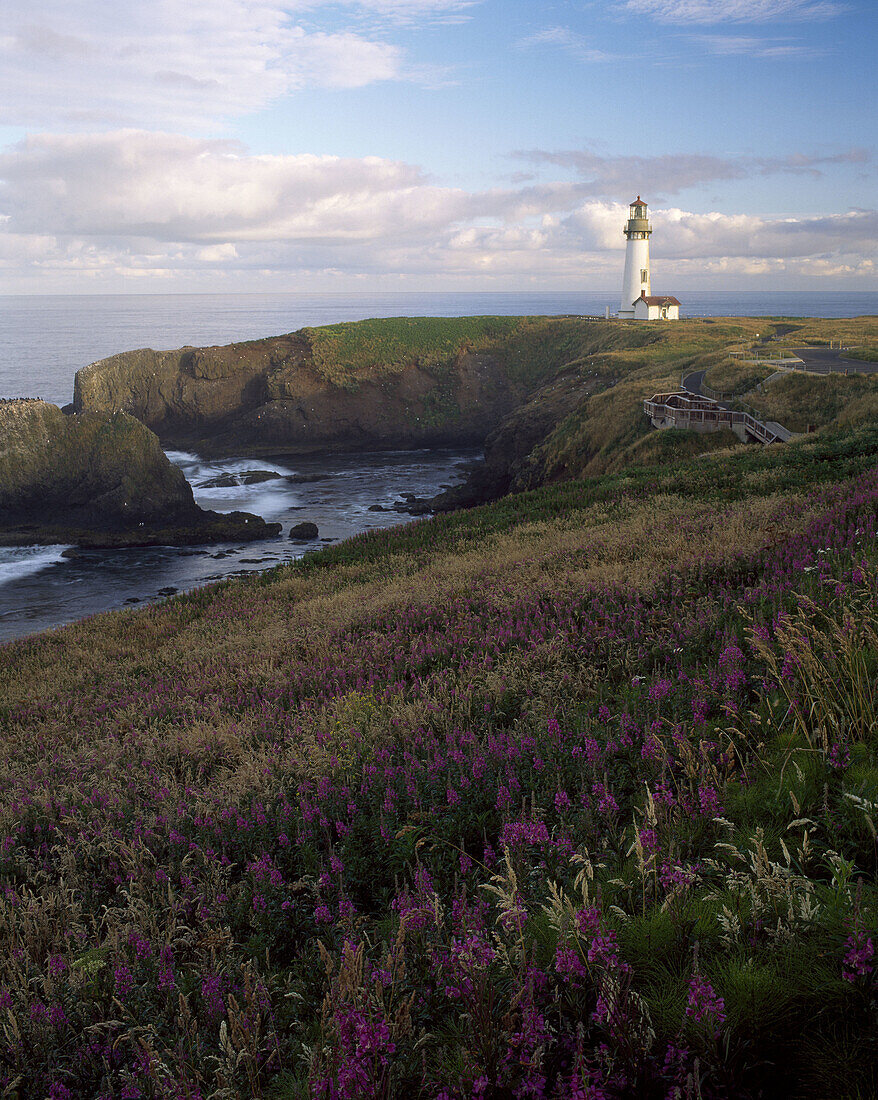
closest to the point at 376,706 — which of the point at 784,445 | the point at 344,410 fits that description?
the point at 784,445

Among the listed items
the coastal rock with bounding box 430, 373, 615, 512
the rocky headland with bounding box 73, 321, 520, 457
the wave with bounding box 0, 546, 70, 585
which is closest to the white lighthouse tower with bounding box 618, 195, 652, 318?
the rocky headland with bounding box 73, 321, 520, 457

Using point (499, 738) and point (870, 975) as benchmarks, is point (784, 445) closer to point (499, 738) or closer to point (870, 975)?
point (499, 738)

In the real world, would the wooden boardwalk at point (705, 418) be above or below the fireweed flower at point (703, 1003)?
above

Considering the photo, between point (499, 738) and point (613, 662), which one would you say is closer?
point (499, 738)

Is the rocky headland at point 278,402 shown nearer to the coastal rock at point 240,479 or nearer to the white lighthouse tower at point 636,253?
the coastal rock at point 240,479

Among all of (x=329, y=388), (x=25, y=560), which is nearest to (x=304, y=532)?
(x=25, y=560)

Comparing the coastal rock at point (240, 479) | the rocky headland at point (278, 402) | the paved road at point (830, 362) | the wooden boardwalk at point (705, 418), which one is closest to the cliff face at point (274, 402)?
the rocky headland at point (278, 402)
